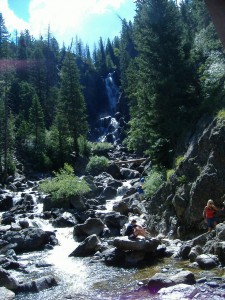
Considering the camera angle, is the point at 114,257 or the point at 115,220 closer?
the point at 114,257

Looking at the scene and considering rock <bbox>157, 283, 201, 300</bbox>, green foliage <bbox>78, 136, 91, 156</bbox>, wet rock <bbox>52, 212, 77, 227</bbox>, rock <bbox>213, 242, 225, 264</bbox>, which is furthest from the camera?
green foliage <bbox>78, 136, 91, 156</bbox>

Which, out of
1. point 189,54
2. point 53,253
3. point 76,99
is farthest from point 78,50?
point 53,253

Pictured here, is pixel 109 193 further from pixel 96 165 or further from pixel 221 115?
pixel 221 115

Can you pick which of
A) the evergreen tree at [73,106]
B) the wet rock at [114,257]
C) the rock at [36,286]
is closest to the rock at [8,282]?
the rock at [36,286]

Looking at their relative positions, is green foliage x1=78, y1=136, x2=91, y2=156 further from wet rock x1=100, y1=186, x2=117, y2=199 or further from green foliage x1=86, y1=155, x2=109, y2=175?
wet rock x1=100, y1=186, x2=117, y2=199

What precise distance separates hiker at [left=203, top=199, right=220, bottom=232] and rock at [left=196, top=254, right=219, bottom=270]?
2308 millimetres

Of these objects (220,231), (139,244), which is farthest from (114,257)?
(220,231)

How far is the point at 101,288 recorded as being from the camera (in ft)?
40.1

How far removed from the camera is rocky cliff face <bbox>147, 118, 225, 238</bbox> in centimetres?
1719

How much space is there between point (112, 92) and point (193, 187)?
72.6m

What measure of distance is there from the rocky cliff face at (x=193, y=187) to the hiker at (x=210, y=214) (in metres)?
0.73

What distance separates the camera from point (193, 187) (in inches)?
699

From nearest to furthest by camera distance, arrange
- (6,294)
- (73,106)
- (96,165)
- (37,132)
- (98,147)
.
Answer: (6,294), (96,165), (37,132), (73,106), (98,147)

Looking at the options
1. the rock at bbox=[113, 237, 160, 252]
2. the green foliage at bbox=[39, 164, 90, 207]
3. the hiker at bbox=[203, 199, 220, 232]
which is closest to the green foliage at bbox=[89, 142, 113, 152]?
the green foliage at bbox=[39, 164, 90, 207]
